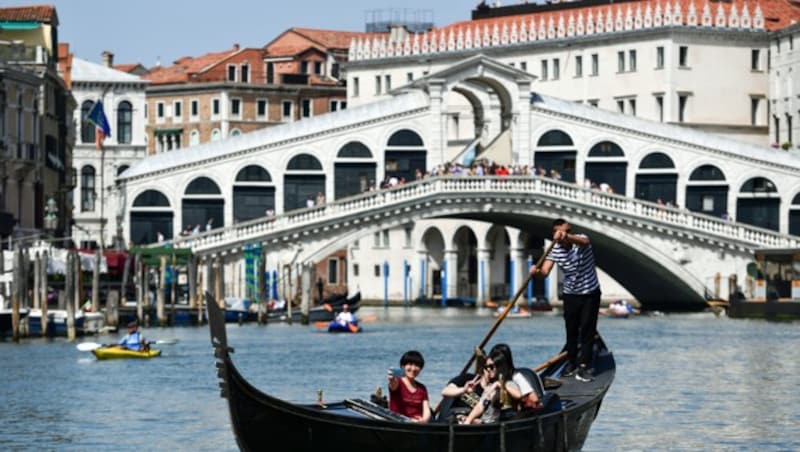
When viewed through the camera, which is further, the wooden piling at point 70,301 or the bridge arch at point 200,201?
the bridge arch at point 200,201

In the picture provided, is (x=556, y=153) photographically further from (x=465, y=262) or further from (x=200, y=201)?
(x=465, y=262)

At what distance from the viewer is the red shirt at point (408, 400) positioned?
22.0 meters

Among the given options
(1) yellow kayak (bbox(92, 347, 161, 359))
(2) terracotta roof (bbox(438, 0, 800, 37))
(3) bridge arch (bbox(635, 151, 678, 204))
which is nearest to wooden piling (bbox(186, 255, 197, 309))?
(1) yellow kayak (bbox(92, 347, 161, 359))

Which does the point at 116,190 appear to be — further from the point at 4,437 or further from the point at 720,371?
the point at 4,437

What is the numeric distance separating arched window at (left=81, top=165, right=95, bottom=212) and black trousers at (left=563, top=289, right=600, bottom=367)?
61494 millimetres

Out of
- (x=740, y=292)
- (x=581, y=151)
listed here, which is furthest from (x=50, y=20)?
(x=740, y=292)

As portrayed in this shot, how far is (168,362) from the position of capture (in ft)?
132

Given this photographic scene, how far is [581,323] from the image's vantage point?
2450cm

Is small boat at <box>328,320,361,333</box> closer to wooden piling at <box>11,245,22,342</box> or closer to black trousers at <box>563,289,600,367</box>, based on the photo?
Answer: wooden piling at <box>11,245,22,342</box>

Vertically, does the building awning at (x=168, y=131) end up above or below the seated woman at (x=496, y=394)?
above

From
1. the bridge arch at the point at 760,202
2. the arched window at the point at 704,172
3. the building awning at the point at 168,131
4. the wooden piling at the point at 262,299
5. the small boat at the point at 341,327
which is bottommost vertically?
the small boat at the point at 341,327

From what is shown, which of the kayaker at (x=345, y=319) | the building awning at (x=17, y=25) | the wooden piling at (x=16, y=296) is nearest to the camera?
the wooden piling at (x=16, y=296)

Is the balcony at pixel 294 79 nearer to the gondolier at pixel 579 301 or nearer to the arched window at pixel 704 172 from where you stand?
the arched window at pixel 704 172

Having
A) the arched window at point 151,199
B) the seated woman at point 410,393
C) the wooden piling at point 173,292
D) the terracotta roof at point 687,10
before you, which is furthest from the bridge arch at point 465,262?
the seated woman at point 410,393
